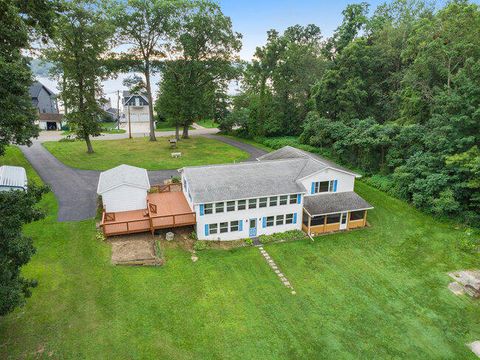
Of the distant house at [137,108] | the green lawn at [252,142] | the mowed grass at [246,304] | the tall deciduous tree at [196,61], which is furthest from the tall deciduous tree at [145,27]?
the mowed grass at [246,304]

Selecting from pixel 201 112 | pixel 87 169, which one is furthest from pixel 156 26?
pixel 87 169

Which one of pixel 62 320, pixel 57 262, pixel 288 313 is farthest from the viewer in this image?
pixel 57 262

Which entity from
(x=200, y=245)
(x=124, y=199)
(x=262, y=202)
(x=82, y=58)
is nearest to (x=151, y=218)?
(x=124, y=199)

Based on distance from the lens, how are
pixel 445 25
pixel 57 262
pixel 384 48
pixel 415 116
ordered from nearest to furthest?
pixel 57 262
pixel 445 25
pixel 415 116
pixel 384 48

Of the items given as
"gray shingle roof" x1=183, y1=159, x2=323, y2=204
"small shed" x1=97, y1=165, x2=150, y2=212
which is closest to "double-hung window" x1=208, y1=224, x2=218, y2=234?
"gray shingle roof" x1=183, y1=159, x2=323, y2=204

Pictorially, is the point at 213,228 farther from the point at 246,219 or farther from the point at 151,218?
the point at 151,218

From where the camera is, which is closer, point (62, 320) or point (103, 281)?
point (62, 320)

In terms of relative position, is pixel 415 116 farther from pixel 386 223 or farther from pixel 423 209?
pixel 386 223

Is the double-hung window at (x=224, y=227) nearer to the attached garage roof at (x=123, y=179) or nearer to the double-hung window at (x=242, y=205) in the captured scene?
the double-hung window at (x=242, y=205)
